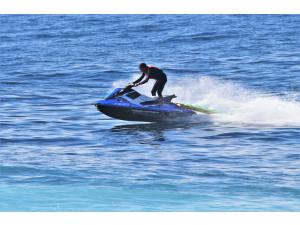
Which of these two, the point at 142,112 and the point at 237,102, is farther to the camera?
the point at 237,102

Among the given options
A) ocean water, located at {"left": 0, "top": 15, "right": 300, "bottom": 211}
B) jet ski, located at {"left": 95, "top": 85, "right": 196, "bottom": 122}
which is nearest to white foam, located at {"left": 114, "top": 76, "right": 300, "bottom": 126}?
ocean water, located at {"left": 0, "top": 15, "right": 300, "bottom": 211}

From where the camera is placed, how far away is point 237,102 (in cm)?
2519

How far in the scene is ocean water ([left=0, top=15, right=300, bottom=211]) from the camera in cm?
1667

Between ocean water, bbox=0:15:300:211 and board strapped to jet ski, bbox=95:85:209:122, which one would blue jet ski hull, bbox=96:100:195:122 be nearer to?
board strapped to jet ski, bbox=95:85:209:122

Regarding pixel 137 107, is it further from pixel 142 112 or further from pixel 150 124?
Result: pixel 150 124

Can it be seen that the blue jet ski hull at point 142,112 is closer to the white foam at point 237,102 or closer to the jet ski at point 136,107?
the jet ski at point 136,107

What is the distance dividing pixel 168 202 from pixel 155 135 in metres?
5.28

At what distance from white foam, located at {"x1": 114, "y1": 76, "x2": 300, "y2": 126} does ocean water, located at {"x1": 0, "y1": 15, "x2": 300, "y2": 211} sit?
54 mm

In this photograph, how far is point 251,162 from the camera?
62.0ft

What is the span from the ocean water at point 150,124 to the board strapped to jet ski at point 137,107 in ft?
0.99

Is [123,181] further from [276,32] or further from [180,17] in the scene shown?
[180,17]

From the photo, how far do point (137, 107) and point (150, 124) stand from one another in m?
0.86

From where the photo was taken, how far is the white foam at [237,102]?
2303 centimetres

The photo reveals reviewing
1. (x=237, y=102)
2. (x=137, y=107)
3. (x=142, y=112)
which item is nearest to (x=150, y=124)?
(x=142, y=112)
